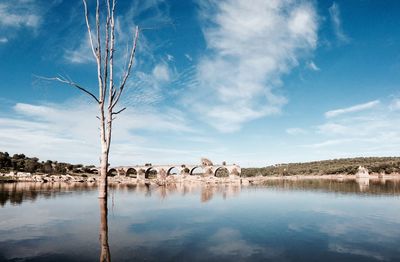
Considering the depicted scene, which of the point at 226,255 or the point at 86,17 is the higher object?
the point at 86,17

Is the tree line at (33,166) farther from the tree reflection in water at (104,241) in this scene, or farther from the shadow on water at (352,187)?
the tree reflection in water at (104,241)

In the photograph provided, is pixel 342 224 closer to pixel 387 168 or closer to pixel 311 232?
pixel 311 232

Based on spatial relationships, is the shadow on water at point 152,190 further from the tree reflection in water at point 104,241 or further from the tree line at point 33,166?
the tree line at point 33,166

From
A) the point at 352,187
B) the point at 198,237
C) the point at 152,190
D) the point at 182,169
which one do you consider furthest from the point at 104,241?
the point at 182,169

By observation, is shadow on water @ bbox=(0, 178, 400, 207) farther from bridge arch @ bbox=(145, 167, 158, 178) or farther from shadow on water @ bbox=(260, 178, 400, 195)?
bridge arch @ bbox=(145, 167, 158, 178)

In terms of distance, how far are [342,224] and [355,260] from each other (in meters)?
9.48

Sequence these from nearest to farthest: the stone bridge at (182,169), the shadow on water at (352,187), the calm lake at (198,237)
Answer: the calm lake at (198,237) < the shadow on water at (352,187) < the stone bridge at (182,169)

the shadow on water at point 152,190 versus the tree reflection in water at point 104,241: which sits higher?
the tree reflection in water at point 104,241

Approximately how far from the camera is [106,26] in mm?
24297

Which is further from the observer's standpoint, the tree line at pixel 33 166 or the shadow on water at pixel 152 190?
the tree line at pixel 33 166

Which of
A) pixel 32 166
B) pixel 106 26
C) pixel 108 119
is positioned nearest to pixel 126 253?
pixel 108 119

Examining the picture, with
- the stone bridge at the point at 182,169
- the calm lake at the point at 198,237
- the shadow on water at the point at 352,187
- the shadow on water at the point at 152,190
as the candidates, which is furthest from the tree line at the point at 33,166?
the calm lake at the point at 198,237

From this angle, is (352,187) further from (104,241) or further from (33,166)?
(33,166)

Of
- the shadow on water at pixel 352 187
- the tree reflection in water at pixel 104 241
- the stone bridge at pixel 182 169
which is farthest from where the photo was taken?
the stone bridge at pixel 182 169
